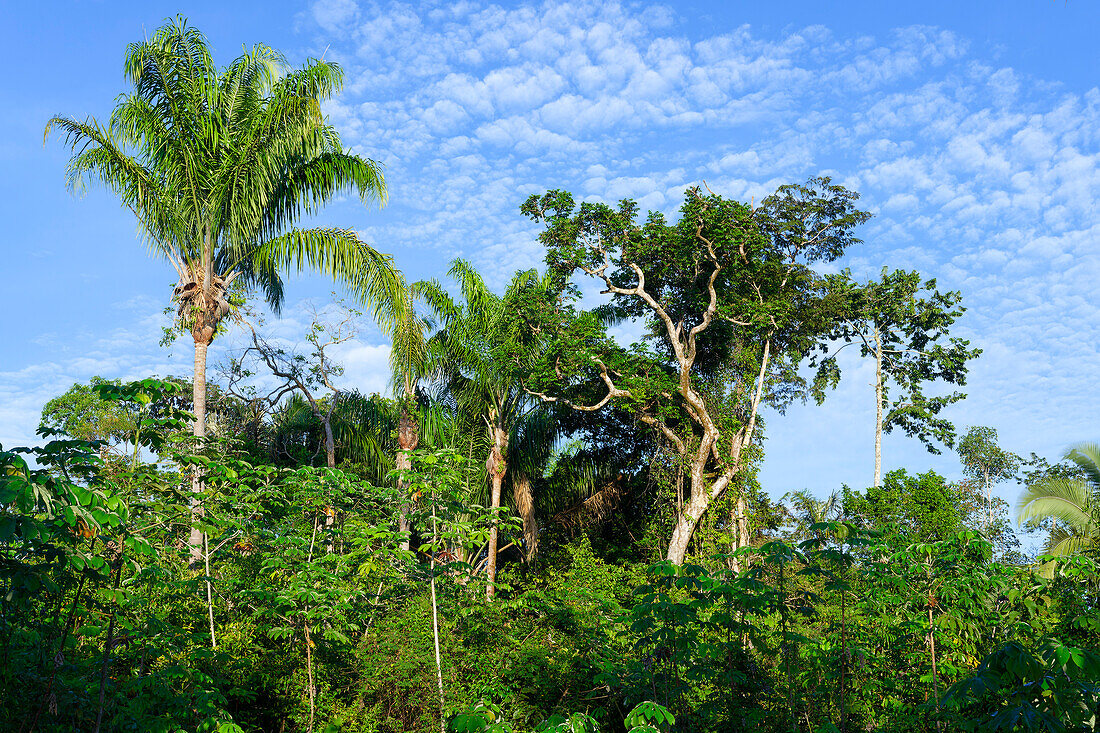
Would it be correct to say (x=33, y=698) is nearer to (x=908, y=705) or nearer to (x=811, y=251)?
(x=908, y=705)

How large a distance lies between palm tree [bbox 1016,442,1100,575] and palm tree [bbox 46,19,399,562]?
15.7m

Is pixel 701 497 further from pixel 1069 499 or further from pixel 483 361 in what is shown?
Result: pixel 1069 499

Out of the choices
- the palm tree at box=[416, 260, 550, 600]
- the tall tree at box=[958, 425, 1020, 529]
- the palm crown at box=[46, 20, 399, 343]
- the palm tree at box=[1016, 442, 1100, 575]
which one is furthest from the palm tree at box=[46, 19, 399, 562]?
the tall tree at box=[958, 425, 1020, 529]

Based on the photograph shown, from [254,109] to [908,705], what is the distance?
13.4m

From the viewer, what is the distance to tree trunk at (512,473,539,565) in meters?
18.4

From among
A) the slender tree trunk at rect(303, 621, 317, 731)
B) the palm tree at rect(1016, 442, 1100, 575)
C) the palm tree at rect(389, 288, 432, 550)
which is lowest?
the slender tree trunk at rect(303, 621, 317, 731)

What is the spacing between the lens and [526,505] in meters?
18.4

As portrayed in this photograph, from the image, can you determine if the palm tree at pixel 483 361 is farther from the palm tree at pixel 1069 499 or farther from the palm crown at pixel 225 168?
the palm tree at pixel 1069 499

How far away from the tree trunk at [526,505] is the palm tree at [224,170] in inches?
236

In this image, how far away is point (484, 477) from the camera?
17.9 m

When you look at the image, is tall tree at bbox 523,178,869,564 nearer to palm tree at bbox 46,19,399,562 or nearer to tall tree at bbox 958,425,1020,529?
palm tree at bbox 46,19,399,562

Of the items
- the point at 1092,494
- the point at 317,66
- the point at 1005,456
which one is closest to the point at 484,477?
the point at 317,66

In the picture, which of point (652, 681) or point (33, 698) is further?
point (652, 681)

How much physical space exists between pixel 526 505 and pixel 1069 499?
12608 millimetres
